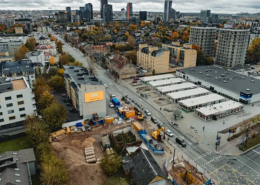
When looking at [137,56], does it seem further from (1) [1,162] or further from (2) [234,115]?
(1) [1,162]

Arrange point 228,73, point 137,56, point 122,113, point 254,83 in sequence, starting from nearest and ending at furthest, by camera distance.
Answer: point 122,113 < point 254,83 < point 228,73 < point 137,56

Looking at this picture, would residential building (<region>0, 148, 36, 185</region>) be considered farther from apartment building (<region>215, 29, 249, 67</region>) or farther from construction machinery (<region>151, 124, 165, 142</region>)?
apartment building (<region>215, 29, 249, 67</region>)

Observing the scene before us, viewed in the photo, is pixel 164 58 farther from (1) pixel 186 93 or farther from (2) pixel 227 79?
(1) pixel 186 93

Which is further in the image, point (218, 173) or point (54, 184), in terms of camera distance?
point (218, 173)

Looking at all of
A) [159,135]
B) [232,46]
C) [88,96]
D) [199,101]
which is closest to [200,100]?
[199,101]

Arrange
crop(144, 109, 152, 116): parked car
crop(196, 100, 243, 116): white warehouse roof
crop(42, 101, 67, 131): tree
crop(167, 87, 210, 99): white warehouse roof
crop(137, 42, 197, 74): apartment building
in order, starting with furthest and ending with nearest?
crop(137, 42, 197, 74): apartment building
crop(167, 87, 210, 99): white warehouse roof
crop(144, 109, 152, 116): parked car
crop(196, 100, 243, 116): white warehouse roof
crop(42, 101, 67, 131): tree

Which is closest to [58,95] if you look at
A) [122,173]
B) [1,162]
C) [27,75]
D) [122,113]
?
A: [27,75]

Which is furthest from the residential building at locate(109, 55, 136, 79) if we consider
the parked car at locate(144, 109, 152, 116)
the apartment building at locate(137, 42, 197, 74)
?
the parked car at locate(144, 109, 152, 116)
